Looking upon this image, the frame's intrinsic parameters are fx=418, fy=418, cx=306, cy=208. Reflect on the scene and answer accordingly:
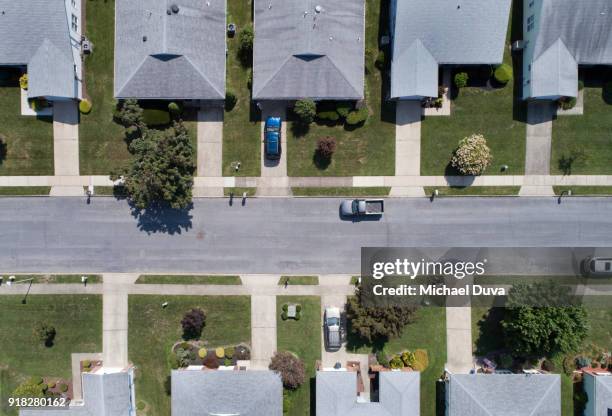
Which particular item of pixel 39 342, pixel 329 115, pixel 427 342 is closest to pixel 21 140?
pixel 39 342

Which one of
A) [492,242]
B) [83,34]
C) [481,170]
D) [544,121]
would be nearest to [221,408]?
[492,242]

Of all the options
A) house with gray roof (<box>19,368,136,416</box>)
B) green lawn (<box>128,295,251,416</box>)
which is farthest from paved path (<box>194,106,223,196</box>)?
house with gray roof (<box>19,368,136,416</box>)

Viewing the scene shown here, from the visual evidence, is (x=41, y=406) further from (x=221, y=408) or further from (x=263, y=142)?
(x=263, y=142)

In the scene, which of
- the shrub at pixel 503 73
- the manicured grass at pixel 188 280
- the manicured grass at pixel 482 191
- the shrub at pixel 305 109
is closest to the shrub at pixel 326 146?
the shrub at pixel 305 109

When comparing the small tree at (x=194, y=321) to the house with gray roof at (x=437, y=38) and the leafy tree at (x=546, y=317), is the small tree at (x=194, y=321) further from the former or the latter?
the leafy tree at (x=546, y=317)

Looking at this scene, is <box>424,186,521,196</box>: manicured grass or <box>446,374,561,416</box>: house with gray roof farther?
<box>424,186,521,196</box>: manicured grass

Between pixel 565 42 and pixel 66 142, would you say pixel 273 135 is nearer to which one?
pixel 66 142

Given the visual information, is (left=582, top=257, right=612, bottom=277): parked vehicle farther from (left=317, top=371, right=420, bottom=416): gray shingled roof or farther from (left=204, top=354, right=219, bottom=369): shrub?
(left=204, top=354, right=219, bottom=369): shrub
